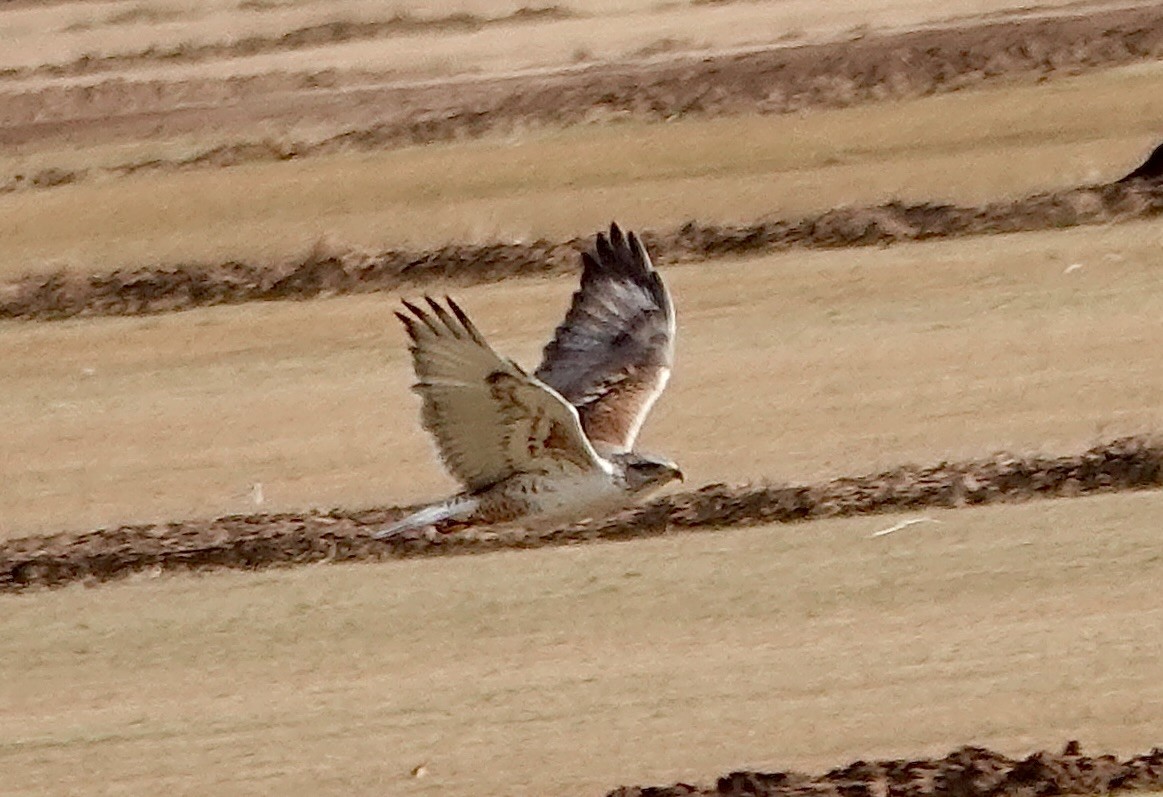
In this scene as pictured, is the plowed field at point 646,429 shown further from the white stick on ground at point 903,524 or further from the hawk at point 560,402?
the hawk at point 560,402

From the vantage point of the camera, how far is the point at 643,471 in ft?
18.2

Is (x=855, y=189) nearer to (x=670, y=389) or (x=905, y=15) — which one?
(x=670, y=389)

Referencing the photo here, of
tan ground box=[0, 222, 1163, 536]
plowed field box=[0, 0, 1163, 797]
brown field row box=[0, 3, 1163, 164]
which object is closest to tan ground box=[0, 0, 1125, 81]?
plowed field box=[0, 0, 1163, 797]

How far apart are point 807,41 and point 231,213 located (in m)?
3.61

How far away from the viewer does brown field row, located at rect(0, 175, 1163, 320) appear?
8984 millimetres

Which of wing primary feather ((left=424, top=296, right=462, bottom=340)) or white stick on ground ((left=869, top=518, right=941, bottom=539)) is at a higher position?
wing primary feather ((left=424, top=296, right=462, bottom=340))

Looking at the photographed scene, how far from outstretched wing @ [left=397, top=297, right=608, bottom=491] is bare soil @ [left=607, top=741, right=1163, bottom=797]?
1.31 m

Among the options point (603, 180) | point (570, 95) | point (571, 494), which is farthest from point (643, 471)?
point (570, 95)

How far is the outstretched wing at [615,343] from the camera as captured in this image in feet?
19.7

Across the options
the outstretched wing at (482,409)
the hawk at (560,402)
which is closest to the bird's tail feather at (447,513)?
the hawk at (560,402)

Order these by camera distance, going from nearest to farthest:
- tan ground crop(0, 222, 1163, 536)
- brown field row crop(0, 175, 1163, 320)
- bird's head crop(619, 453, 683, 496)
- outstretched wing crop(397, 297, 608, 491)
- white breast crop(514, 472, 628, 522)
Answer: outstretched wing crop(397, 297, 608, 491), white breast crop(514, 472, 628, 522), bird's head crop(619, 453, 683, 496), tan ground crop(0, 222, 1163, 536), brown field row crop(0, 175, 1163, 320)

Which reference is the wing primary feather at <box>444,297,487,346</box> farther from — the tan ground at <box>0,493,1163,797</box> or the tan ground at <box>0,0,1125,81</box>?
the tan ground at <box>0,0,1125,81</box>

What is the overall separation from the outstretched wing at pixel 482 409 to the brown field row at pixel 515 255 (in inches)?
146

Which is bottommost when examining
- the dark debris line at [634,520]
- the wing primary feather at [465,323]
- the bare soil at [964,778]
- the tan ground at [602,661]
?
the bare soil at [964,778]
